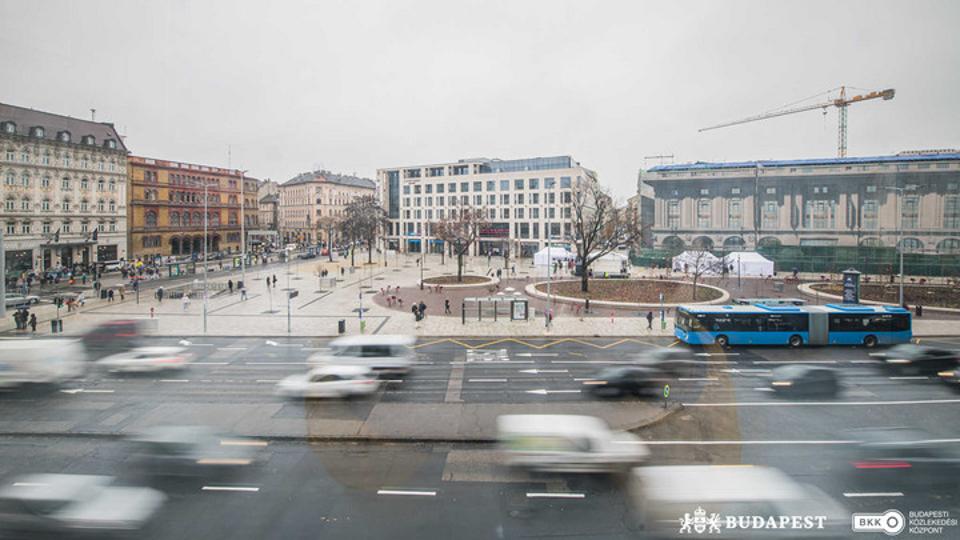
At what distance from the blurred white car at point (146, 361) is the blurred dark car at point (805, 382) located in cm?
2754

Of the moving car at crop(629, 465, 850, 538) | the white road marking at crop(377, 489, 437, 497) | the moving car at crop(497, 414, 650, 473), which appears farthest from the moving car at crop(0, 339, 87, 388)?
the moving car at crop(629, 465, 850, 538)

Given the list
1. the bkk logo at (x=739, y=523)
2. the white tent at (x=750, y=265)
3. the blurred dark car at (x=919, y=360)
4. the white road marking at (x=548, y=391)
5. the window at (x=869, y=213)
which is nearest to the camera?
the bkk logo at (x=739, y=523)

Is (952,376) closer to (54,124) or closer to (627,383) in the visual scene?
(627,383)

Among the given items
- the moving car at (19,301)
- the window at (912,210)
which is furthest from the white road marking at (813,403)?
the window at (912,210)

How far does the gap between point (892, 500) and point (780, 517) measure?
446 cm

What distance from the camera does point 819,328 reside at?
31.1 metres

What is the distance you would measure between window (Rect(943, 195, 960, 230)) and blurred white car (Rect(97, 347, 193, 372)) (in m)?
111

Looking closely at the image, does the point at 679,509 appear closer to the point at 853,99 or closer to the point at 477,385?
the point at 477,385

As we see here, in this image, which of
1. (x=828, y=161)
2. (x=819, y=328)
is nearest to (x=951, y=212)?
(x=828, y=161)

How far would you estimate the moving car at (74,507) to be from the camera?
10.3m

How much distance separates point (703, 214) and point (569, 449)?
97278 mm

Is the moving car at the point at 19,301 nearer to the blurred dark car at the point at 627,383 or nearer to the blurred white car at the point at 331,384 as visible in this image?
the blurred white car at the point at 331,384

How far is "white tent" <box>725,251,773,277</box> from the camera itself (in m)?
65.9

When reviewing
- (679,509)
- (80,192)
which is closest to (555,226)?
(80,192)
